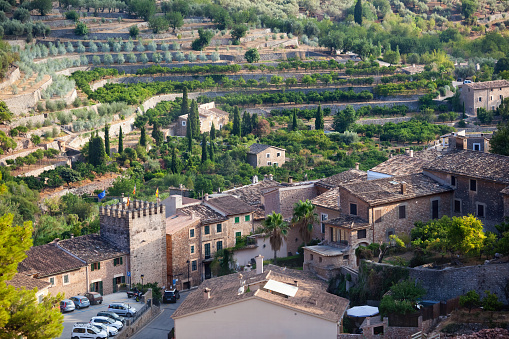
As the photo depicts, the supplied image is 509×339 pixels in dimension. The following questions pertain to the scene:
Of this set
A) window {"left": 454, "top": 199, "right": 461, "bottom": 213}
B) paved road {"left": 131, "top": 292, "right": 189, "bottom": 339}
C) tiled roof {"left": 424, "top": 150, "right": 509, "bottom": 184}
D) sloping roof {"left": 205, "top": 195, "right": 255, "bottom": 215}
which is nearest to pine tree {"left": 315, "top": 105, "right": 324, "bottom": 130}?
sloping roof {"left": 205, "top": 195, "right": 255, "bottom": 215}

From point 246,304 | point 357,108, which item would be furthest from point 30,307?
point 357,108

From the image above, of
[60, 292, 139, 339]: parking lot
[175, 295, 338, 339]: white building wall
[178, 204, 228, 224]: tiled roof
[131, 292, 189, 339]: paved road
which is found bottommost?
[131, 292, 189, 339]: paved road

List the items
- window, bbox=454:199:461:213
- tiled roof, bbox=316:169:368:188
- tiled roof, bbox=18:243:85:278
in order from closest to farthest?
1. tiled roof, bbox=18:243:85:278
2. window, bbox=454:199:461:213
3. tiled roof, bbox=316:169:368:188

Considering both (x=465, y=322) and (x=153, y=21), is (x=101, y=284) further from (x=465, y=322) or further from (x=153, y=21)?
(x=153, y=21)

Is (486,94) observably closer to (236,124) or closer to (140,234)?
(236,124)

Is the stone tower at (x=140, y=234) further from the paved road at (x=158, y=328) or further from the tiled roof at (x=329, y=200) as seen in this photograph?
the tiled roof at (x=329, y=200)

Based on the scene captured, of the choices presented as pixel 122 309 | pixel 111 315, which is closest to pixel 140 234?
pixel 122 309

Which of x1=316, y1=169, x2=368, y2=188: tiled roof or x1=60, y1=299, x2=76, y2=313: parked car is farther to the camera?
x1=316, y1=169, x2=368, y2=188: tiled roof

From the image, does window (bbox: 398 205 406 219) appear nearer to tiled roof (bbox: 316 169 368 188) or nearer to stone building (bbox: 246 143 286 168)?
tiled roof (bbox: 316 169 368 188)
